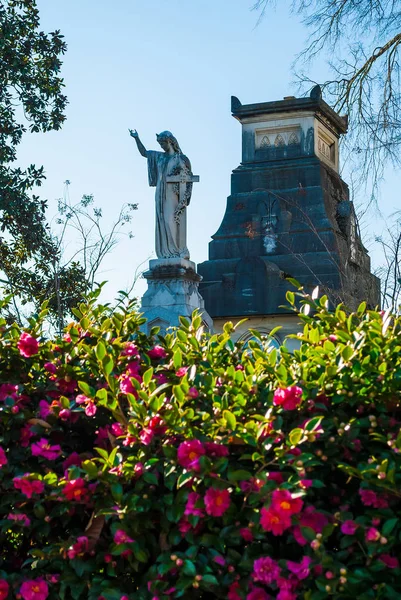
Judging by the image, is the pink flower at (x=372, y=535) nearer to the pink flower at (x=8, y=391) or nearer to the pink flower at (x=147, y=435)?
the pink flower at (x=147, y=435)

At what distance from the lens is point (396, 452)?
10.8 feet

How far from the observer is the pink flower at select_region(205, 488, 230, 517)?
3348mm

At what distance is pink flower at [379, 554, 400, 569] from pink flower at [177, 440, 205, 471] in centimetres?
68

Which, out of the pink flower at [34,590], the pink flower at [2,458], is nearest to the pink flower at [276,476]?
the pink flower at [34,590]

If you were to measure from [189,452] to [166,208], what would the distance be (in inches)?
420

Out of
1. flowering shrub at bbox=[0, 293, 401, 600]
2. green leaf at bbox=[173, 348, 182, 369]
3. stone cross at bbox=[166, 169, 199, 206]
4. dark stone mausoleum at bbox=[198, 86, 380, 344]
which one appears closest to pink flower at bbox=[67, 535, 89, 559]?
flowering shrub at bbox=[0, 293, 401, 600]

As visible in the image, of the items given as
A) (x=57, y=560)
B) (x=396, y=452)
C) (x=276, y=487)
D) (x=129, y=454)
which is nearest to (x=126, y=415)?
(x=129, y=454)

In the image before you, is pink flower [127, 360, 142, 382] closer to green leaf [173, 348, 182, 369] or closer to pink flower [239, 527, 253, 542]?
green leaf [173, 348, 182, 369]

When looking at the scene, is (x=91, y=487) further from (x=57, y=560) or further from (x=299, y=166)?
(x=299, y=166)

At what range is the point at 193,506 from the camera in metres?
3.40

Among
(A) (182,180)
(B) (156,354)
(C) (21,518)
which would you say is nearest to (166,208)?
(A) (182,180)

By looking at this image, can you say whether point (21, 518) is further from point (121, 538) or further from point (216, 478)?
point (216, 478)

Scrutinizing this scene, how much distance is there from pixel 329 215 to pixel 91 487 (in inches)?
729

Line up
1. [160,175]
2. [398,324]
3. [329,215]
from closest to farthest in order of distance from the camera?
[398,324], [160,175], [329,215]
